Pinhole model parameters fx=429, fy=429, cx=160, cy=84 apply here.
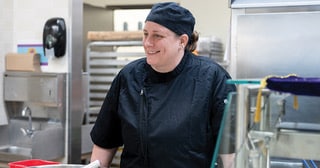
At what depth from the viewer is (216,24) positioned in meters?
5.23

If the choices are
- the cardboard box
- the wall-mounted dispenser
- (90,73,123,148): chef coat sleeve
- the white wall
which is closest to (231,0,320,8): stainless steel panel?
(90,73,123,148): chef coat sleeve

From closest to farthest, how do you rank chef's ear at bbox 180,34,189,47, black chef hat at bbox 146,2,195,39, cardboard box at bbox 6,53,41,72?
black chef hat at bbox 146,2,195,39, chef's ear at bbox 180,34,189,47, cardboard box at bbox 6,53,41,72

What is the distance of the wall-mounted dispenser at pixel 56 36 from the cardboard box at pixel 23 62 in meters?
0.16

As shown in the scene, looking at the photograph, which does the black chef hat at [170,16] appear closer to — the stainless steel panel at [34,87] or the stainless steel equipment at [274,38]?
the stainless steel equipment at [274,38]

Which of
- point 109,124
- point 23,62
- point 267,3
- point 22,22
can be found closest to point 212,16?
point 22,22

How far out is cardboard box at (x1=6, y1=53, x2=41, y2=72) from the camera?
131 inches

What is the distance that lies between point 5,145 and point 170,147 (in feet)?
7.29

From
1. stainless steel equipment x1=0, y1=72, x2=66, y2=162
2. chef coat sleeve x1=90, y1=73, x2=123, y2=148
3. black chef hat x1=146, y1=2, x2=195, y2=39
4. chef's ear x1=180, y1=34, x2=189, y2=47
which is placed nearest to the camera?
black chef hat x1=146, y1=2, x2=195, y2=39

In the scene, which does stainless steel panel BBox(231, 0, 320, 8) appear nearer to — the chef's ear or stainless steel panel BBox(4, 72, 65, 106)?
the chef's ear

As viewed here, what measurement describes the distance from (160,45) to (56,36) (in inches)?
65.6

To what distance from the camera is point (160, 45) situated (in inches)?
68.3

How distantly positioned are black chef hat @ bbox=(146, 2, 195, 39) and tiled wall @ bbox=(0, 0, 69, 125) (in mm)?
1740

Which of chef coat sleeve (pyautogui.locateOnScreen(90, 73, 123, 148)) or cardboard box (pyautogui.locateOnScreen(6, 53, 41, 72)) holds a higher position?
cardboard box (pyautogui.locateOnScreen(6, 53, 41, 72))

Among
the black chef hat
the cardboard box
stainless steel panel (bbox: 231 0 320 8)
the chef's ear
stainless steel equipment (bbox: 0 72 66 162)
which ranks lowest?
stainless steel equipment (bbox: 0 72 66 162)
